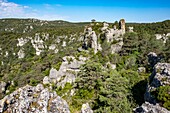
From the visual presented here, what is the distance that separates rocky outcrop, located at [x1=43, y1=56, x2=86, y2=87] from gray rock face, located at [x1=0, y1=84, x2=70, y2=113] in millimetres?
31044

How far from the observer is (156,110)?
2373cm

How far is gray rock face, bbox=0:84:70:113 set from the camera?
15.3 metres

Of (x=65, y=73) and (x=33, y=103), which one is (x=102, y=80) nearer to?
(x=65, y=73)

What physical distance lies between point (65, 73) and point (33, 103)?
35813 mm

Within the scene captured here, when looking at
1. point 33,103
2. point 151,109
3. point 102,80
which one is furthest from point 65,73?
point 33,103

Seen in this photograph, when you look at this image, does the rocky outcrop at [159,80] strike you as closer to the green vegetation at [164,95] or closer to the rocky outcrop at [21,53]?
the green vegetation at [164,95]

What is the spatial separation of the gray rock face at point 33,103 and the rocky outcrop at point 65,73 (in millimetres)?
31044

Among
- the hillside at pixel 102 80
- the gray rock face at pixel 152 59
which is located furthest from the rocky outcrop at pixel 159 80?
the gray rock face at pixel 152 59

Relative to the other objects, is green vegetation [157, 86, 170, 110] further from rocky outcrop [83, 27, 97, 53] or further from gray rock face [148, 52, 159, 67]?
rocky outcrop [83, 27, 97, 53]

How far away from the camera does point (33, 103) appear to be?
1561 cm

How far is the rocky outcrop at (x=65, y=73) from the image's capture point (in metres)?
48.7

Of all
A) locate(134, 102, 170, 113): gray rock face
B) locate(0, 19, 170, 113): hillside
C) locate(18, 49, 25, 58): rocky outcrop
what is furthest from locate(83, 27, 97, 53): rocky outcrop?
locate(18, 49, 25, 58): rocky outcrop

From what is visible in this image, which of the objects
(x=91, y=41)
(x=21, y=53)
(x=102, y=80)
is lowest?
(x=21, y=53)

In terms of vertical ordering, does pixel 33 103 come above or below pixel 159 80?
above
